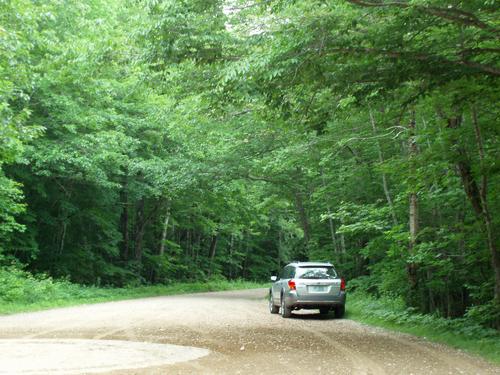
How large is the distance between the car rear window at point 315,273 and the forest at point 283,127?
4.69 feet

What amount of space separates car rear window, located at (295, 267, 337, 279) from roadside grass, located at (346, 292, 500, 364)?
147cm

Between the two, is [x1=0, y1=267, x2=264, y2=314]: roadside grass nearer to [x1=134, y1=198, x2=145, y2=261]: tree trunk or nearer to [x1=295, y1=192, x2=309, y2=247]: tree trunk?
[x1=134, y1=198, x2=145, y2=261]: tree trunk

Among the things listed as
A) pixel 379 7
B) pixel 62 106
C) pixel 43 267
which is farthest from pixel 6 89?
pixel 43 267

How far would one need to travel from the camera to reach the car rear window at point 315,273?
Answer: 16.6 meters

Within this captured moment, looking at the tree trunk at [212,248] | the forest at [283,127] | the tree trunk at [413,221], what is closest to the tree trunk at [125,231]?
the forest at [283,127]

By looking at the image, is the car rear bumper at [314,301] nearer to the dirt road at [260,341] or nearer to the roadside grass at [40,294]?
the dirt road at [260,341]

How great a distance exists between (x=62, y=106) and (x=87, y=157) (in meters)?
2.36

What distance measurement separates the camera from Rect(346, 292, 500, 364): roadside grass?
1000cm

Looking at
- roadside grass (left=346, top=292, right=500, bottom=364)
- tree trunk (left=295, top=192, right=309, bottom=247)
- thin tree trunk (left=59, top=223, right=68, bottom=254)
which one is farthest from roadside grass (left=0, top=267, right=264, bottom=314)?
roadside grass (left=346, top=292, right=500, bottom=364)

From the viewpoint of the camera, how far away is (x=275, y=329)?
1329 cm

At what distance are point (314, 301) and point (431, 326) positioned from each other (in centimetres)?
445

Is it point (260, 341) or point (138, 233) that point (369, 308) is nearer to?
point (260, 341)

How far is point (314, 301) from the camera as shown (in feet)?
53.6

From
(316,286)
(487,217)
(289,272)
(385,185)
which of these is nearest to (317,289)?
(316,286)
